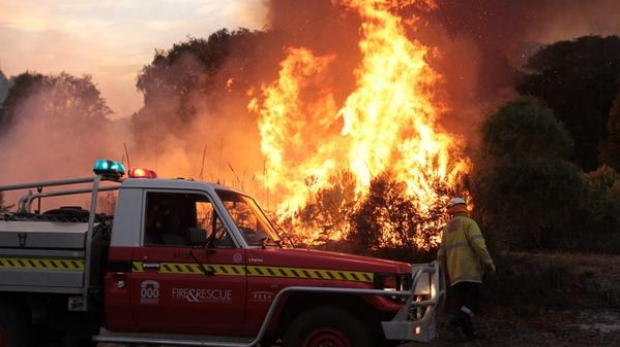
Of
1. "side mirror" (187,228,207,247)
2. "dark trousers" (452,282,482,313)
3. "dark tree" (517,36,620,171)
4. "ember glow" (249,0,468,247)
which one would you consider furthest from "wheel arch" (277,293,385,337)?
"dark tree" (517,36,620,171)

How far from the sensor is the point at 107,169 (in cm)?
696

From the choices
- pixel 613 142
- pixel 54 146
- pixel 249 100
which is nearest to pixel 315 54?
pixel 249 100

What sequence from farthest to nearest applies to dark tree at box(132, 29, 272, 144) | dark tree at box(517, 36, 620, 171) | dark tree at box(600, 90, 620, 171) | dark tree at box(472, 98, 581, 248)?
1. dark tree at box(517, 36, 620, 171)
2. dark tree at box(600, 90, 620, 171)
3. dark tree at box(132, 29, 272, 144)
4. dark tree at box(472, 98, 581, 248)

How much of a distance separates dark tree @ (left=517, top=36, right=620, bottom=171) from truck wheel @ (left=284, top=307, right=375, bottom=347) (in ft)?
92.6

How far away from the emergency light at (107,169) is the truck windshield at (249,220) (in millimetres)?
1119

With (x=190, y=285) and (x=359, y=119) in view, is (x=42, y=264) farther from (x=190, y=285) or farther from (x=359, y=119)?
(x=359, y=119)

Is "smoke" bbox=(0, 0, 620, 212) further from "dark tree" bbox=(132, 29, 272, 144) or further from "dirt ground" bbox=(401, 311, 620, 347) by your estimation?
"dirt ground" bbox=(401, 311, 620, 347)

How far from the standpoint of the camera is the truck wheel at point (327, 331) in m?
6.11

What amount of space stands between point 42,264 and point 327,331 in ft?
8.79

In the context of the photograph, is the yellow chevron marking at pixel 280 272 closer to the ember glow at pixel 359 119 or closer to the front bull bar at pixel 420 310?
the front bull bar at pixel 420 310

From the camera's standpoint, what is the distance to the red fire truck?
20.3 ft

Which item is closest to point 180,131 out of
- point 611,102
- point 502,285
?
A: point 502,285

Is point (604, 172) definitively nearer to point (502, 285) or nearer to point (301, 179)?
point (301, 179)

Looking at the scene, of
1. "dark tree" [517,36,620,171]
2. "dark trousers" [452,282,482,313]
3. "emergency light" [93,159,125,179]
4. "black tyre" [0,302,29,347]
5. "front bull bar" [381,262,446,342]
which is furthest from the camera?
"dark tree" [517,36,620,171]
